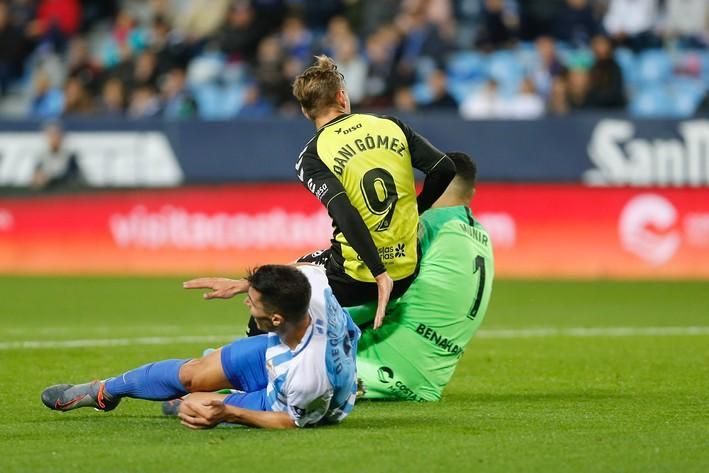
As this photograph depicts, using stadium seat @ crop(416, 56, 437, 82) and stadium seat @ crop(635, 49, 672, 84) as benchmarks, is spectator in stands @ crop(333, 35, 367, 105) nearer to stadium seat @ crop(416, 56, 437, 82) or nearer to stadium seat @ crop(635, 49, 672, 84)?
stadium seat @ crop(416, 56, 437, 82)

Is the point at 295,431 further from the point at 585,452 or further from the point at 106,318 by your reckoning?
the point at 106,318

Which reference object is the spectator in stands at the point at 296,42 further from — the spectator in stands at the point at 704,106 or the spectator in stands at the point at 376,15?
the spectator in stands at the point at 704,106

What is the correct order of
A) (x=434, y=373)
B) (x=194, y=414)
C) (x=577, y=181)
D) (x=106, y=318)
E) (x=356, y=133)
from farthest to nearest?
(x=577, y=181) < (x=106, y=318) < (x=434, y=373) < (x=356, y=133) < (x=194, y=414)

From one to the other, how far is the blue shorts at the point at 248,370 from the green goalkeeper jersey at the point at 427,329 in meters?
1.67

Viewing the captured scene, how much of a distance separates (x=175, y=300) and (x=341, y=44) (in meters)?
7.27

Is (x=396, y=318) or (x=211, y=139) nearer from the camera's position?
(x=396, y=318)

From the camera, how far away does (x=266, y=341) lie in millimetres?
7844

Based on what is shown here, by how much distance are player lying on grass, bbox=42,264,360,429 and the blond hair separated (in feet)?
3.94

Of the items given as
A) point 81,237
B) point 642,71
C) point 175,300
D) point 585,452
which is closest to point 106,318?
point 175,300

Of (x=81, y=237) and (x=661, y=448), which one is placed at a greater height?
(x=661, y=448)

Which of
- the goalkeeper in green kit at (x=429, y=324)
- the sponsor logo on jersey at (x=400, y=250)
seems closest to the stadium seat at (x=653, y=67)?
the goalkeeper in green kit at (x=429, y=324)

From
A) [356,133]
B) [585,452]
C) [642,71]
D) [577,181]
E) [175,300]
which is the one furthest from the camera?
[642,71]

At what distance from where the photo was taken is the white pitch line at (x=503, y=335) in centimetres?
1282

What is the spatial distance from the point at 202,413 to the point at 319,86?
91.2 inches
